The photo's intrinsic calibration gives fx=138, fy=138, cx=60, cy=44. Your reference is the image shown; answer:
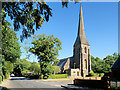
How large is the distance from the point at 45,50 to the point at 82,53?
23720 mm

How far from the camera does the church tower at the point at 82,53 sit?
60562 mm

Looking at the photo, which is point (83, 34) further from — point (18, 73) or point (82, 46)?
point (18, 73)

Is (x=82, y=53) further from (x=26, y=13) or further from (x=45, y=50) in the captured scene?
(x=26, y=13)

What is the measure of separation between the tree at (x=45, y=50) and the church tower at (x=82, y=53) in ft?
63.0

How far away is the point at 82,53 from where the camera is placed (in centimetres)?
6188

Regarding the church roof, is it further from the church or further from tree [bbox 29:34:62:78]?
tree [bbox 29:34:62:78]

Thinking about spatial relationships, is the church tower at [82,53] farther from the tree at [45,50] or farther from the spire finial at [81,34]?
the tree at [45,50]

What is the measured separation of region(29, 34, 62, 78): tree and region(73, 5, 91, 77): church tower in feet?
63.0

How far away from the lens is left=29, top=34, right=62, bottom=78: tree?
43.4m

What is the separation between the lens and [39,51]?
4425 centimetres

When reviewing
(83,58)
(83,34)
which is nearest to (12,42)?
(83,58)

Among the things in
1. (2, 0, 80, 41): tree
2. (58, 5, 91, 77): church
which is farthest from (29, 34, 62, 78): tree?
(2, 0, 80, 41): tree

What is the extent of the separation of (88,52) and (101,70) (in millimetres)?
10059

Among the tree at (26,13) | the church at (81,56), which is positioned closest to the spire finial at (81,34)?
the church at (81,56)
